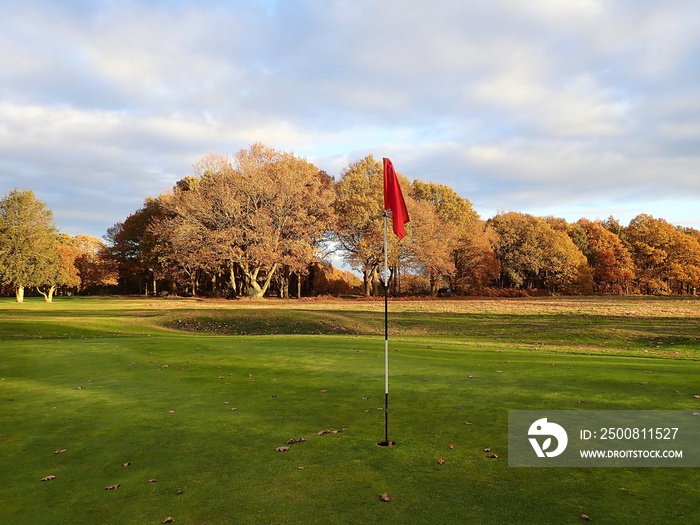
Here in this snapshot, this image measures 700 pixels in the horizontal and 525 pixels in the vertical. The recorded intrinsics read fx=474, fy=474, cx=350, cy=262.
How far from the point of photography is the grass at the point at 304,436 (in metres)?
4.61

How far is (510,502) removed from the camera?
4625mm

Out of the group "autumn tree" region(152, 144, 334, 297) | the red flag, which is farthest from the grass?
"autumn tree" region(152, 144, 334, 297)

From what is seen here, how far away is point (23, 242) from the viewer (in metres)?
60.7

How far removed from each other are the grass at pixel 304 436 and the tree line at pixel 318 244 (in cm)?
4034

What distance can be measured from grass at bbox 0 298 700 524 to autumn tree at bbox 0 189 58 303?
5425cm

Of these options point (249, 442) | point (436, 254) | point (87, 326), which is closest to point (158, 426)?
point (249, 442)

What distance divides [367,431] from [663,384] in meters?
6.96

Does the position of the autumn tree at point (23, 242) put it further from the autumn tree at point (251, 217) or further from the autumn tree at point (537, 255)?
the autumn tree at point (537, 255)

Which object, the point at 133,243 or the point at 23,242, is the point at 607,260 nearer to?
the point at 133,243

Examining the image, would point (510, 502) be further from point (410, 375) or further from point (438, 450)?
point (410, 375)

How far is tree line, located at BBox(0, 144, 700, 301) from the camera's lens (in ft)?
180

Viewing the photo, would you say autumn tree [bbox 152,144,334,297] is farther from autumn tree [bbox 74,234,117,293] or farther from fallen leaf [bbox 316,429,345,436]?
fallen leaf [bbox 316,429,345,436]

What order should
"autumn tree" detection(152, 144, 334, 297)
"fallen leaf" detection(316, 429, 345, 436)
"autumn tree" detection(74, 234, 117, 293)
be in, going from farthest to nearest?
1. "autumn tree" detection(74, 234, 117, 293)
2. "autumn tree" detection(152, 144, 334, 297)
3. "fallen leaf" detection(316, 429, 345, 436)

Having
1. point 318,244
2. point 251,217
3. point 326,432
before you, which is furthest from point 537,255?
point 326,432
